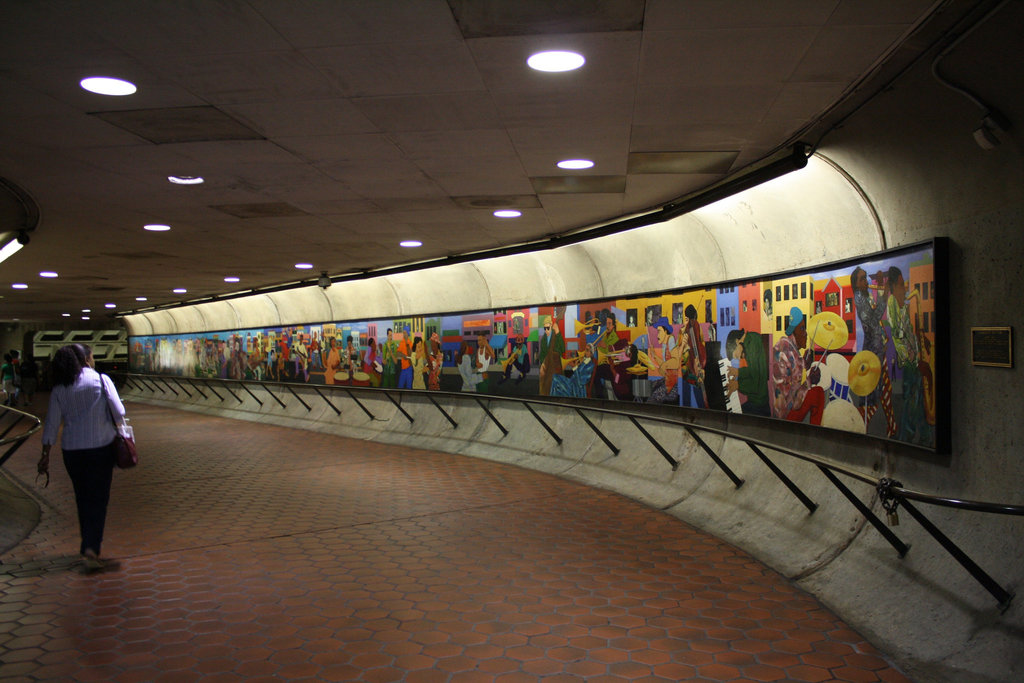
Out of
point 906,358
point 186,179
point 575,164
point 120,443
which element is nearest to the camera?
point 906,358

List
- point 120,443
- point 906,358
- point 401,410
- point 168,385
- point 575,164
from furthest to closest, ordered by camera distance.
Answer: point 168,385, point 401,410, point 575,164, point 120,443, point 906,358

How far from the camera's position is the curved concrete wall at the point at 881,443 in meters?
3.72

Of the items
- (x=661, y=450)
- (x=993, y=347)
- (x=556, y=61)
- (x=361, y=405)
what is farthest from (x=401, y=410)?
(x=993, y=347)

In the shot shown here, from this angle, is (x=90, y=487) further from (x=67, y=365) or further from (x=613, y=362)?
(x=613, y=362)

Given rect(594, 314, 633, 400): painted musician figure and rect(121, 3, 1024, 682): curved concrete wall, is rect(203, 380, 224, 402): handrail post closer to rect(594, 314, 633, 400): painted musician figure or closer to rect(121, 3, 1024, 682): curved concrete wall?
rect(121, 3, 1024, 682): curved concrete wall

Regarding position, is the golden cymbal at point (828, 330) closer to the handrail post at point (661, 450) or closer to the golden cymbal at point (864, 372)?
the golden cymbal at point (864, 372)

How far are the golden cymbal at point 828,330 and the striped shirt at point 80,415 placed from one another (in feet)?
17.9

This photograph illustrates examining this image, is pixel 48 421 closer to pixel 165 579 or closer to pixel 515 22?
pixel 165 579

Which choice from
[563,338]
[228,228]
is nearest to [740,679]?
[563,338]

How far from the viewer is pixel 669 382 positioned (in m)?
8.48

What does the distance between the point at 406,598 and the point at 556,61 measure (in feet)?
11.4

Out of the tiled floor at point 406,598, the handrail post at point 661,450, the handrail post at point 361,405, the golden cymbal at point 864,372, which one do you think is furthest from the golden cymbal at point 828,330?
the handrail post at point 361,405

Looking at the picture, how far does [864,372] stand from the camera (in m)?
5.34

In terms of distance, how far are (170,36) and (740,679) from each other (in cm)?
417
